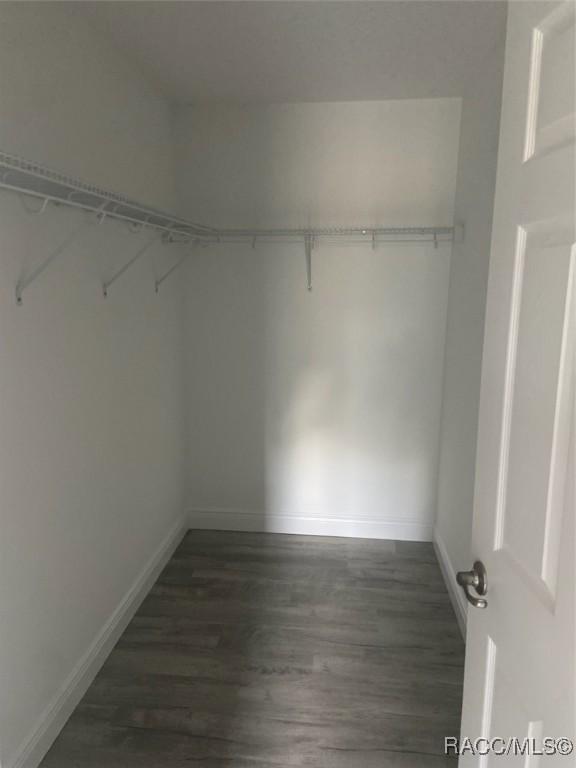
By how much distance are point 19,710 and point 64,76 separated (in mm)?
1948

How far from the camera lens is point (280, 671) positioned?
213 cm

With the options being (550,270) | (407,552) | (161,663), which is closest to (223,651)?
(161,663)

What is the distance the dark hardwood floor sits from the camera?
179cm

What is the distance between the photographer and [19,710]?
5.31ft

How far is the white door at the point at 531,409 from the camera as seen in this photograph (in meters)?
0.80

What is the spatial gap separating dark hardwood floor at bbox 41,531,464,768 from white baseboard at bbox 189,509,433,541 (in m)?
0.17

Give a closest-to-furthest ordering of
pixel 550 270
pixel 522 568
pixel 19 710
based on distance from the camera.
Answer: pixel 550 270 → pixel 522 568 → pixel 19 710

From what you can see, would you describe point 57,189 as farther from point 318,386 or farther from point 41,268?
point 318,386

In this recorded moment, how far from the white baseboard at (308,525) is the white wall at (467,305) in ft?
0.80

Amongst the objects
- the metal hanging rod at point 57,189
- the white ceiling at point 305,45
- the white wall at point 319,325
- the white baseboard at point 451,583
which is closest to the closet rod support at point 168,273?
the white wall at point 319,325

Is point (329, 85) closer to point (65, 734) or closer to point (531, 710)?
point (531, 710)

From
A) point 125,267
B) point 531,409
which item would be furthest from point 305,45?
point 531,409

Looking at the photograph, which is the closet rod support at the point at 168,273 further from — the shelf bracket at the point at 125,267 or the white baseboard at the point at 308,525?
the white baseboard at the point at 308,525

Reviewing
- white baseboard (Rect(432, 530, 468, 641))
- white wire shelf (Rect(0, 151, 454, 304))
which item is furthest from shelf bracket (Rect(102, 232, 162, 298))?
white baseboard (Rect(432, 530, 468, 641))
